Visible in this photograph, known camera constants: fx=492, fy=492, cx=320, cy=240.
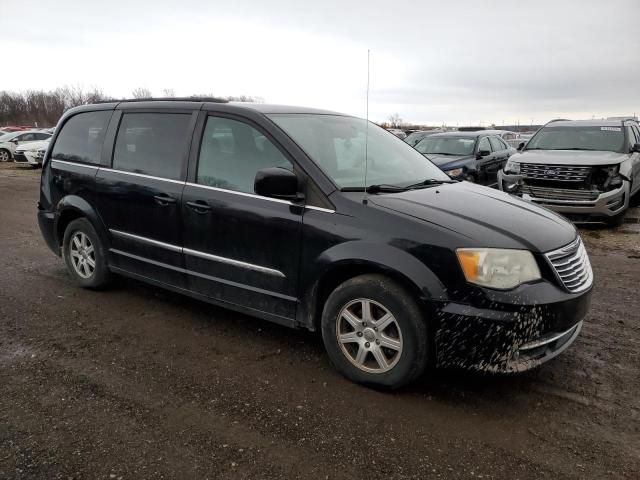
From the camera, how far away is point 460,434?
2693mm

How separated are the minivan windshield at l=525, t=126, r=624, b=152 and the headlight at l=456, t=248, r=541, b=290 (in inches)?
298

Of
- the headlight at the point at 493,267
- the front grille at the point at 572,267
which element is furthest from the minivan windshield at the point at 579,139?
the headlight at the point at 493,267

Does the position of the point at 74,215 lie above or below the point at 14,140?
below

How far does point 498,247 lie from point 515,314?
1.27ft

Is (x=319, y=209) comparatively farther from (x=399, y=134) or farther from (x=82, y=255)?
(x=399, y=134)

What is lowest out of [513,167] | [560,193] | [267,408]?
[267,408]

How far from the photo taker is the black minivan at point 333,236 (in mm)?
2834

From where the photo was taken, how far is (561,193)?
26.8 ft

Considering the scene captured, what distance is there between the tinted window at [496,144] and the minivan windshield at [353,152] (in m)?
8.31

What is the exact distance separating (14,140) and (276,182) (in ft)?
86.5

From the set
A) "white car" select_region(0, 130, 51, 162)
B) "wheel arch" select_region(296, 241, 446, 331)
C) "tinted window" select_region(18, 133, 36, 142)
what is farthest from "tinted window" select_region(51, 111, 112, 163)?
"tinted window" select_region(18, 133, 36, 142)

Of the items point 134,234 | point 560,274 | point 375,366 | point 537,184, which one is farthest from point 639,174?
point 134,234

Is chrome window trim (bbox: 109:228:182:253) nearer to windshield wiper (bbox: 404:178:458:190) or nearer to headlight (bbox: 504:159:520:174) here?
windshield wiper (bbox: 404:178:458:190)

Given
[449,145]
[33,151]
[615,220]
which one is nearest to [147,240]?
[615,220]
